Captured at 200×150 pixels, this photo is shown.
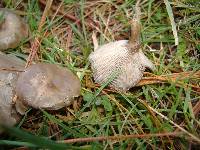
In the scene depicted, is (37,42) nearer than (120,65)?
No

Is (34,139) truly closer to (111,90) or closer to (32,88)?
(32,88)

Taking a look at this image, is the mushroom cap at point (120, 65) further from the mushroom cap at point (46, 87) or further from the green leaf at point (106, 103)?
the mushroom cap at point (46, 87)

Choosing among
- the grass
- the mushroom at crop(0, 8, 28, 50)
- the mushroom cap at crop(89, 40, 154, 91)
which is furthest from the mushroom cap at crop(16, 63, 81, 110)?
the mushroom at crop(0, 8, 28, 50)

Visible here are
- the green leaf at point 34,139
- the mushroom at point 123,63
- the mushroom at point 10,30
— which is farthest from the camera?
the mushroom at point 10,30

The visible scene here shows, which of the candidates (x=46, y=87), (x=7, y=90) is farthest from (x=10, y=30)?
(x=46, y=87)

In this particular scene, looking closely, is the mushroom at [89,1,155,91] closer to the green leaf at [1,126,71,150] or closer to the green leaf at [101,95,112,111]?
the green leaf at [101,95,112,111]

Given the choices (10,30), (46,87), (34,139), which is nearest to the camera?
(34,139)

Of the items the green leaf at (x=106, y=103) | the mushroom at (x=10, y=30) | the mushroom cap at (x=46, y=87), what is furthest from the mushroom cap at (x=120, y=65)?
Result: the mushroom at (x=10, y=30)
